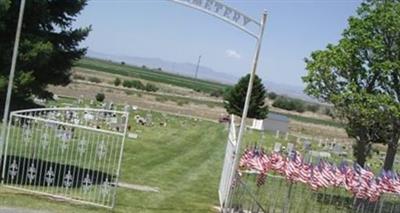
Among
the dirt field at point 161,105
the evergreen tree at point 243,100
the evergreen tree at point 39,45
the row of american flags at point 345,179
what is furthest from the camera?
the dirt field at point 161,105

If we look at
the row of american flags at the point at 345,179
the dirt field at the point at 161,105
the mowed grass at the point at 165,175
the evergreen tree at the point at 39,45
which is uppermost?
the evergreen tree at the point at 39,45

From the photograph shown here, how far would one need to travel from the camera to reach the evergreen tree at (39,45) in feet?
61.8

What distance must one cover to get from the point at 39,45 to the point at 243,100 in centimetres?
4539

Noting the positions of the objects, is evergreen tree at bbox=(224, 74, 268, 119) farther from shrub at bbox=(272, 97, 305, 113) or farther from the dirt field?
shrub at bbox=(272, 97, 305, 113)

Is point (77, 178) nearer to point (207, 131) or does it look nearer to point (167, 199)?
point (167, 199)

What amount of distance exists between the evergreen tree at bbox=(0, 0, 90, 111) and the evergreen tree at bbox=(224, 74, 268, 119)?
135 feet

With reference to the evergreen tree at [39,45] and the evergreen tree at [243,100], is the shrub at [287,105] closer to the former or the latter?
the evergreen tree at [243,100]

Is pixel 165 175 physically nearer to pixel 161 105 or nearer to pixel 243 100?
pixel 243 100

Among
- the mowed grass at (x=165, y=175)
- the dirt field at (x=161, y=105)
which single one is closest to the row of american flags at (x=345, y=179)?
the mowed grass at (x=165, y=175)

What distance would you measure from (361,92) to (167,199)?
8032mm

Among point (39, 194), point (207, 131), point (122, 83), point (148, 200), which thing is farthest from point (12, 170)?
point (122, 83)

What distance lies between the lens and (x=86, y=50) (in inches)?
963

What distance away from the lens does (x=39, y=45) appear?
19.8 metres

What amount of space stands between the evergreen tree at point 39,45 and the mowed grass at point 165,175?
4.03 metres
